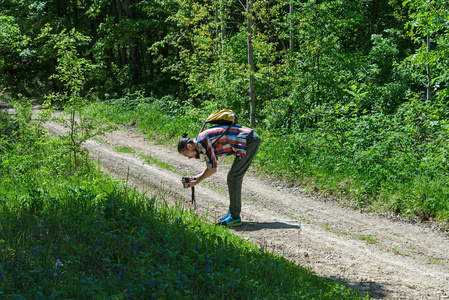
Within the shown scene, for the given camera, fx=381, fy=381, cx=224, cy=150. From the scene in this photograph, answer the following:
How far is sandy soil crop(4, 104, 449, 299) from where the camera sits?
4730mm

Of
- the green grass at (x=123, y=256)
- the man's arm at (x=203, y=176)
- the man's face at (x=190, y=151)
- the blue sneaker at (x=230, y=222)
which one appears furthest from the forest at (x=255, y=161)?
the man's face at (x=190, y=151)

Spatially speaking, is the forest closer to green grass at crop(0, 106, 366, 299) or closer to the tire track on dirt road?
green grass at crop(0, 106, 366, 299)

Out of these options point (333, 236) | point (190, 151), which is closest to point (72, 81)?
point (190, 151)

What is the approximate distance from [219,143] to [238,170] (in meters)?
0.59

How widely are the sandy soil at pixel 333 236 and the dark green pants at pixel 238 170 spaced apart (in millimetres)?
394

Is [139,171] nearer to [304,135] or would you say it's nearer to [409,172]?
[304,135]

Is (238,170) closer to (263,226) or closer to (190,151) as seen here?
(190,151)

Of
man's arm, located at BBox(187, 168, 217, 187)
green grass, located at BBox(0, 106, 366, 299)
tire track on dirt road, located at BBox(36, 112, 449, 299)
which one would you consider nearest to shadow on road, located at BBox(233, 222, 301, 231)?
tire track on dirt road, located at BBox(36, 112, 449, 299)

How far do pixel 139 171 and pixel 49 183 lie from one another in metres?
3.00

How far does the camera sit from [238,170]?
5.95 meters

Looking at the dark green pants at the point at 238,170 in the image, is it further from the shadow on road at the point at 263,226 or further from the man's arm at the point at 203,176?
the man's arm at the point at 203,176

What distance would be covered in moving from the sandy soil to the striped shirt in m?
1.28

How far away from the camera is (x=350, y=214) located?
7.20 m

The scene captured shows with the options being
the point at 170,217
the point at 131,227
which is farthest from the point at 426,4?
the point at 131,227
